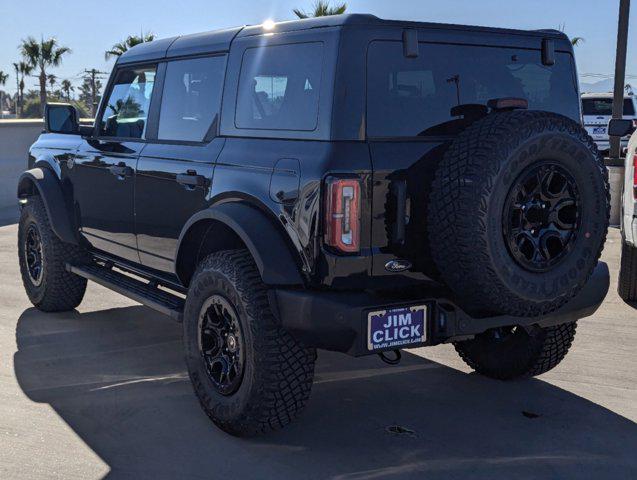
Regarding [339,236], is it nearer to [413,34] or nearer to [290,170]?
[290,170]

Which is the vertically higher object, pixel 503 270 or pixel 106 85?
pixel 106 85

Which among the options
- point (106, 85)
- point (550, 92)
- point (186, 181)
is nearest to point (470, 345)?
point (550, 92)

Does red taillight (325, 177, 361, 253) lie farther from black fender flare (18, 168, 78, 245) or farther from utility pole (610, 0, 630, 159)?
utility pole (610, 0, 630, 159)

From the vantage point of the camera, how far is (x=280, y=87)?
13.2ft

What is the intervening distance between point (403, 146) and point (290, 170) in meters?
0.49

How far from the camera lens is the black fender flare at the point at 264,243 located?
145 inches

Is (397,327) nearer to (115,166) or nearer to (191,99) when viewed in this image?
(191,99)

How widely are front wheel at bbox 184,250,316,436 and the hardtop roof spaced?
1102 millimetres

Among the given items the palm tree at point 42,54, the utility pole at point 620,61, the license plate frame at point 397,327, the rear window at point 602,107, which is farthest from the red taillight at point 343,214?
the palm tree at point 42,54

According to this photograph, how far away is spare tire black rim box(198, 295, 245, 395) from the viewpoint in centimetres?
392

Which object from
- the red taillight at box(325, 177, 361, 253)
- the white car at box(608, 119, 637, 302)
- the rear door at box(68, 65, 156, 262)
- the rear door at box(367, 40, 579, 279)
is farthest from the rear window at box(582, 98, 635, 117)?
the red taillight at box(325, 177, 361, 253)

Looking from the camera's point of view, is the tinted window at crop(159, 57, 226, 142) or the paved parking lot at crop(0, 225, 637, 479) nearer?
the paved parking lot at crop(0, 225, 637, 479)

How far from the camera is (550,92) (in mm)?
4434

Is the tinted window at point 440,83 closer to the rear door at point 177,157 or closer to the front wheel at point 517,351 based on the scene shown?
the rear door at point 177,157
